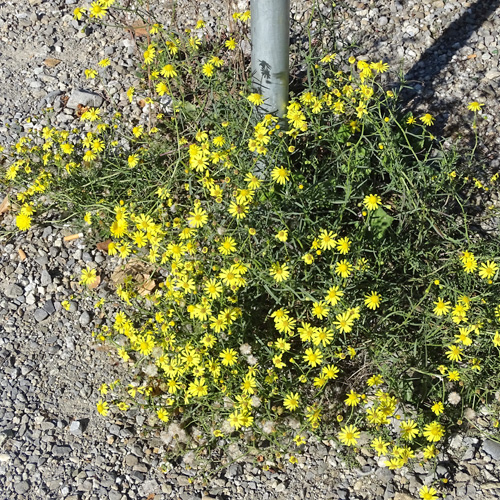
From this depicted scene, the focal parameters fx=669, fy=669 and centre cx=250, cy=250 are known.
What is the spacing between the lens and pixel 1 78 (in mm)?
5016

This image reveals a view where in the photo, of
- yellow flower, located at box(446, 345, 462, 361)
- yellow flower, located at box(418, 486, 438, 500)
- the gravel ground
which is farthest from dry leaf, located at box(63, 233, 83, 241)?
yellow flower, located at box(418, 486, 438, 500)

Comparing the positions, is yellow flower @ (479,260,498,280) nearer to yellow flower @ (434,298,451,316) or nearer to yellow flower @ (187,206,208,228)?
yellow flower @ (434,298,451,316)

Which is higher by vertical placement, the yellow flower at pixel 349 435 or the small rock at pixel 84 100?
the small rock at pixel 84 100

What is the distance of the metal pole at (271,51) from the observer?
3.44 meters

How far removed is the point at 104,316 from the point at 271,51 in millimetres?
1765

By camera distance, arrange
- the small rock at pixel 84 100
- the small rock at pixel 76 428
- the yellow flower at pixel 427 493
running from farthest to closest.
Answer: the small rock at pixel 84 100, the small rock at pixel 76 428, the yellow flower at pixel 427 493

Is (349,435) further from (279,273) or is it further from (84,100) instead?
(84,100)

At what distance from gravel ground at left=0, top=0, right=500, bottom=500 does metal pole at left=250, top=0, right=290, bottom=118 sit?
1.20 meters

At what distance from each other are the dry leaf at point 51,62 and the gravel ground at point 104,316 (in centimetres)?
1

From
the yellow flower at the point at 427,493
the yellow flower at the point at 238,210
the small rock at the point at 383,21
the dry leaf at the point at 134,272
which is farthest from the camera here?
the small rock at the point at 383,21

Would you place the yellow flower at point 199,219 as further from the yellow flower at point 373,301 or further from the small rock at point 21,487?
the small rock at point 21,487

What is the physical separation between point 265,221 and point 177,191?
907 millimetres

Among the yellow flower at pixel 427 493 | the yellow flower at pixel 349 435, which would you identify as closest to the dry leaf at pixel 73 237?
the yellow flower at pixel 349 435

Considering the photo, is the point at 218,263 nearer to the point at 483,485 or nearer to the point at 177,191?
the point at 177,191
